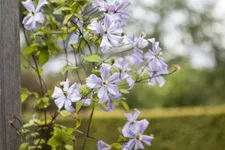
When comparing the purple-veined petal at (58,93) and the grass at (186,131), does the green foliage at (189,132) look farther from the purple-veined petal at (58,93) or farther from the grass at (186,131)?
the purple-veined petal at (58,93)

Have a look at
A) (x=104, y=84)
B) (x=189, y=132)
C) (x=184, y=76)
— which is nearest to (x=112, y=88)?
(x=104, y=84)

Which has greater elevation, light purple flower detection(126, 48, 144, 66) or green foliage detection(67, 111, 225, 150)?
light purple flower detection(126, 48, 144, 66)

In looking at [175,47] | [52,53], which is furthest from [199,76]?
[52,53]

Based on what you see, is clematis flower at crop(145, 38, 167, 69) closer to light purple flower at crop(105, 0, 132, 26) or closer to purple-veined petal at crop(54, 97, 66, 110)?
light purple flower at crop(105, 0, 132, 26)

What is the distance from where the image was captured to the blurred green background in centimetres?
378

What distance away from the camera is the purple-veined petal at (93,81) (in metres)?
1.32

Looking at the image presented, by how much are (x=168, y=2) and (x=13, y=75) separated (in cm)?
797

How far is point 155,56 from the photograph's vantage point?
4.96 feet

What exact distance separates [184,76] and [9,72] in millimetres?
5778

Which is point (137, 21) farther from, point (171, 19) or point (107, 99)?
point (107, 99)

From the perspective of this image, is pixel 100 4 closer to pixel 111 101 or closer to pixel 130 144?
pixel 111 101

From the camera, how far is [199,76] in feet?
25.4

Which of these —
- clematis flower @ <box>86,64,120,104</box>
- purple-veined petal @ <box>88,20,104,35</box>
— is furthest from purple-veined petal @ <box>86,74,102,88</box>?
purple-veined petal @ <box>88,20,104,35</box>

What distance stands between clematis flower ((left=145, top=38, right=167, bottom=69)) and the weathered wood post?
402mm
